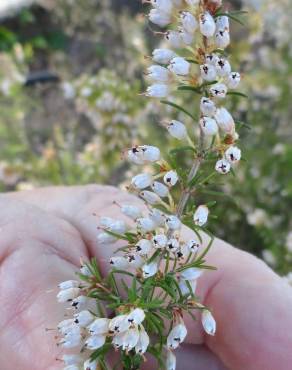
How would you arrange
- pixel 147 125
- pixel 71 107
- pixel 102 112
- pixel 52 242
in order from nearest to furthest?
1. pixel 52 242
2. pixel 102 112
3. pixel 147 125
4. pixel 71 107

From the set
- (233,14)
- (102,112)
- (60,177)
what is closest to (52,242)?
(233,14)

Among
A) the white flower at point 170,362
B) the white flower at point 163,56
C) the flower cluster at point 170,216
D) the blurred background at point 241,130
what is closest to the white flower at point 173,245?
the flower cluster at point 170,216

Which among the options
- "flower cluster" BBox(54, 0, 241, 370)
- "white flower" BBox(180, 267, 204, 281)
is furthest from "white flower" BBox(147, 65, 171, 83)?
"white flower" BBox(180, 267, 204, 281)

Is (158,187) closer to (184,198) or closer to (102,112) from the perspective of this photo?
(184,198)

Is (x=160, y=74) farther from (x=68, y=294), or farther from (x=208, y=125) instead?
(x=68, y=294)

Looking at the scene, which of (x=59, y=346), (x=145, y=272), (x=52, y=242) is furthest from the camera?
(x=52, y=242)

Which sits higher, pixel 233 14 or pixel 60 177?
pixel 233 14

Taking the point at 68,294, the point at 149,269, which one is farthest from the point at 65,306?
the point at 149,269
